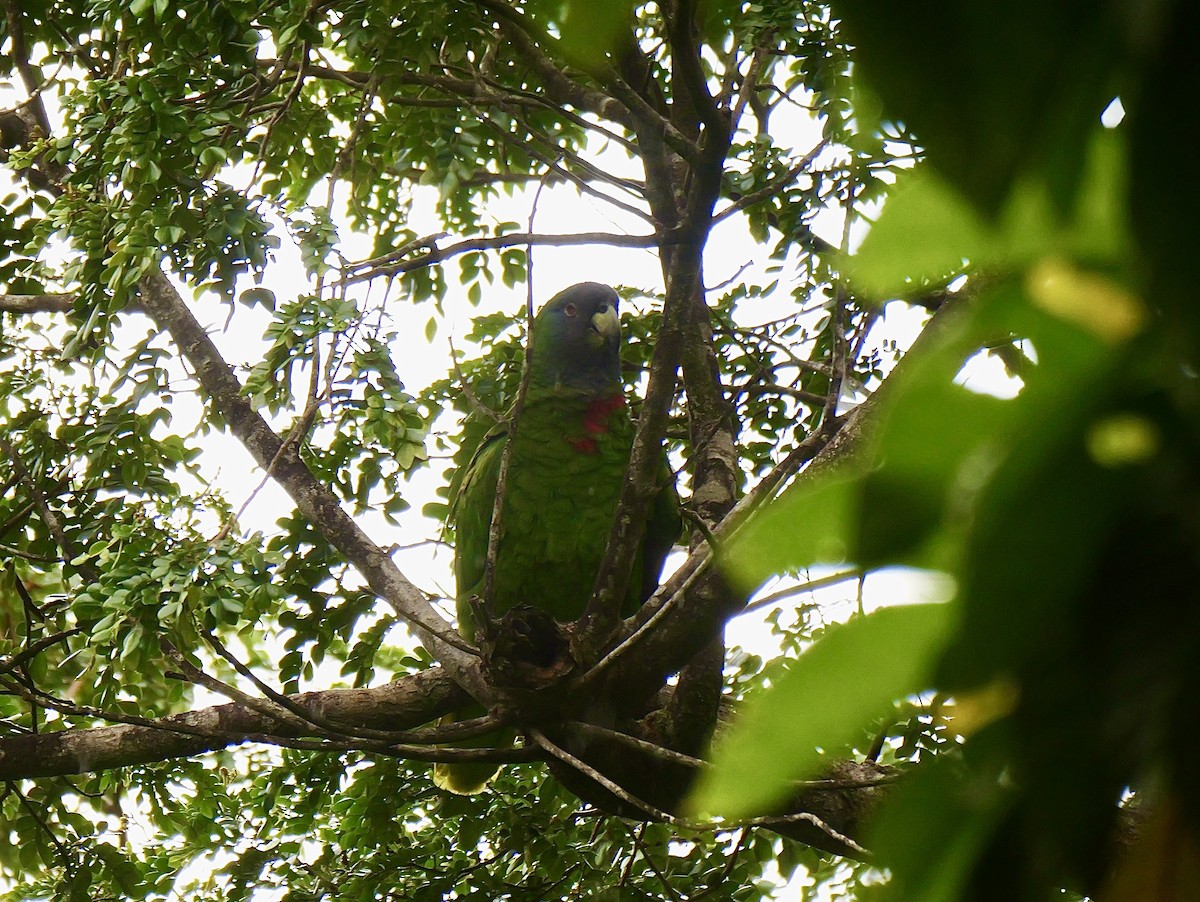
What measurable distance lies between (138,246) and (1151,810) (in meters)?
2.24

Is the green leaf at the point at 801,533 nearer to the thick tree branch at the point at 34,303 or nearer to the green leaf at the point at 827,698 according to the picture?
the green leaf at the point at 827,698

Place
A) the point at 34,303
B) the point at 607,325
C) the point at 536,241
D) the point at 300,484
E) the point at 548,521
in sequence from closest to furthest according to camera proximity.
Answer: the point at 536,241, the point at 300,484, the point at 548,521, the point at 34,303, the point at 607,325

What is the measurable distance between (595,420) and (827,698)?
9.64ft

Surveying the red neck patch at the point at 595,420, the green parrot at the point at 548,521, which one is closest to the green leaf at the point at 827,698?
the green parrot at the point at 548,521

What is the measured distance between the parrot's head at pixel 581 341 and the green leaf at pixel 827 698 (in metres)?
3.06

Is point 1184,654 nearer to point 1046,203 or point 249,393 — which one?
point 1046,203

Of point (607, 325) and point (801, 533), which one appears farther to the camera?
point (607, 325)

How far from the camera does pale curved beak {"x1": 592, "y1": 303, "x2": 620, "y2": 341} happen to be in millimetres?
3471

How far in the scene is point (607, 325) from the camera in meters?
3.49

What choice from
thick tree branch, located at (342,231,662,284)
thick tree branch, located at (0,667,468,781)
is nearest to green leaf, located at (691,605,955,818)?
thick tree branch, located at (342,231,662,284)

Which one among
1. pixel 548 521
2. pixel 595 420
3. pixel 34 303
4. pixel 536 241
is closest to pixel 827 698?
pixel 536 241

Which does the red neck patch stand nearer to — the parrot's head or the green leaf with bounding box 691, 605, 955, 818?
the parrot's head

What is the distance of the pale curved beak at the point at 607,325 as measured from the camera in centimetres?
347

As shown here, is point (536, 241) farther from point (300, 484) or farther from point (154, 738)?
point (154, 738)
